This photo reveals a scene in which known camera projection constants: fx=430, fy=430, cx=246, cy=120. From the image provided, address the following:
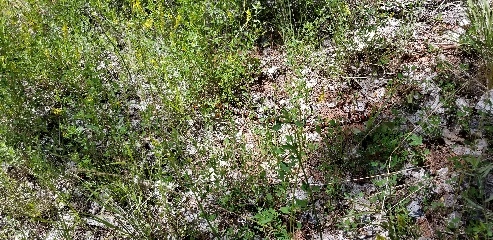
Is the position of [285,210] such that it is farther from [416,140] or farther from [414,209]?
[416,140]

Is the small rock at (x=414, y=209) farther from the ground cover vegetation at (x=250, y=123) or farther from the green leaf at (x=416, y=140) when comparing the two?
the green leaf at (x=416, y=140)

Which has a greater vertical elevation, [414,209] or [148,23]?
[148,23]

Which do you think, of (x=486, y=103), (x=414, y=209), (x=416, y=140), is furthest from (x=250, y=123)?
(x=486, y=103)

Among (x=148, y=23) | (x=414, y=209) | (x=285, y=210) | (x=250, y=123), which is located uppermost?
(x=148, y=23)

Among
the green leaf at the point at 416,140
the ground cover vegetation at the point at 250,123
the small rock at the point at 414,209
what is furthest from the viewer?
the green leaf at the point at 416,140

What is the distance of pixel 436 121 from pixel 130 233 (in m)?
2.33

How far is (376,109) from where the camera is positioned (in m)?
3.46

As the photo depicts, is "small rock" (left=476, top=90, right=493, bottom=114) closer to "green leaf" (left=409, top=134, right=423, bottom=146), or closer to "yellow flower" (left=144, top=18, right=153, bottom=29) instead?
"green leaf" (left=409, top=134, right=423, bottom=146)

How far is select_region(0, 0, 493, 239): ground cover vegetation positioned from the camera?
2.91 metres

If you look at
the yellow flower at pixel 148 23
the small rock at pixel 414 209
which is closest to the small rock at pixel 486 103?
the small rock at pixel 414 209

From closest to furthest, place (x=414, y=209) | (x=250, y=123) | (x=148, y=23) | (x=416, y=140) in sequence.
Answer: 1. (x=414, y=209)
2. (x=416, y=140)
3. (x=250, y=123)
4. (x=148, y=23)

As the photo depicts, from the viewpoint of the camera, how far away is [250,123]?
361 cm

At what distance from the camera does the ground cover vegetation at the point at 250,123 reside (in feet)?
9.56

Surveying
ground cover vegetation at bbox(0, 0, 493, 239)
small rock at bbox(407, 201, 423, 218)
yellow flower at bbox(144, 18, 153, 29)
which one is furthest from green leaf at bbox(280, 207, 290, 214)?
yellow flower at bbox(144, 18, 153, 29)
